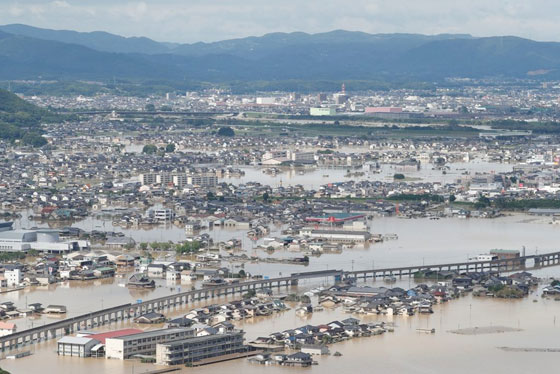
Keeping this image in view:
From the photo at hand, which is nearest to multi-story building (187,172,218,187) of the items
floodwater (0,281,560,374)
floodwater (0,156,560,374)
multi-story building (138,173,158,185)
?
multi-story building (138,173,158,185)

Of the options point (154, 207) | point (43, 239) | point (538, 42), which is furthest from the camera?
point (538, 42)

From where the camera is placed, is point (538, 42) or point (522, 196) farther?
point (538, 42)

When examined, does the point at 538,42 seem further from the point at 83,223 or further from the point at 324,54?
the point at 83,223

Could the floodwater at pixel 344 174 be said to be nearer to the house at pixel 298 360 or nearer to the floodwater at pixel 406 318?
the floodwater at pixel 406 318

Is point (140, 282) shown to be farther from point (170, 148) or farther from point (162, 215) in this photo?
point (170, 148)

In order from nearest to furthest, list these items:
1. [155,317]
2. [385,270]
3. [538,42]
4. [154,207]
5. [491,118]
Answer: [155,317]
[385,270]
[154,207]
[491,118]
[538,42]

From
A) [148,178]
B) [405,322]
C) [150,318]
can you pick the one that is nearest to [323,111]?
[148,178]

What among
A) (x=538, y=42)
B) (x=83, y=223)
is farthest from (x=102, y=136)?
(x=538, y=42)
